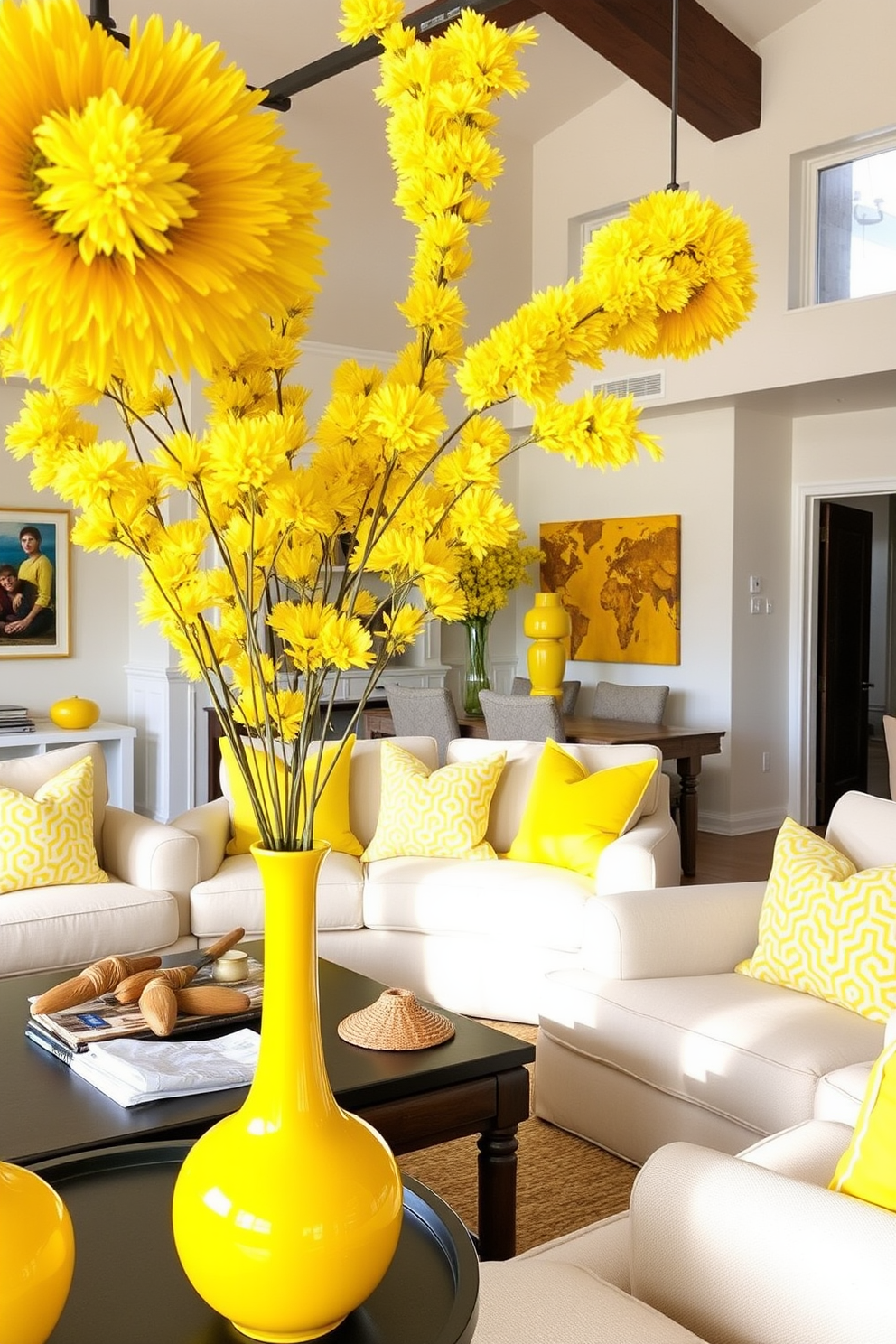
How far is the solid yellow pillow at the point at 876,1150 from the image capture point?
148 centimetres

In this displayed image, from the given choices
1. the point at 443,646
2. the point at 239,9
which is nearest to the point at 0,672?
the point at 443,646

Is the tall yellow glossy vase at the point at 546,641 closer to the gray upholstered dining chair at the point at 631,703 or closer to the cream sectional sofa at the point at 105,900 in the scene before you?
the gray upholstered dining chair at the point at 631,703

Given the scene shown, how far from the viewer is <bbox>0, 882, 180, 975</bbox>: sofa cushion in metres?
3.52

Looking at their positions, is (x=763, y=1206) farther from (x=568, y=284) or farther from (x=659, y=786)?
(x=659, y=786)

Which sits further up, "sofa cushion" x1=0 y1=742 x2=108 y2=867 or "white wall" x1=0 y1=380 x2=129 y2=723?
"white wall" x1=0 y1=380 x2=129 y2=723

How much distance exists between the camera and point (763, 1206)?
1483 mm

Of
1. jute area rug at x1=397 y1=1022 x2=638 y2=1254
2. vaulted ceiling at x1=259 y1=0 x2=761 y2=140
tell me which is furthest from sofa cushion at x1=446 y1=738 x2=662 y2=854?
vaulted ceiling at x1=259 y1=0 x2=761 y2=140

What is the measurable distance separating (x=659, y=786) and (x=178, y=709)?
3.55m

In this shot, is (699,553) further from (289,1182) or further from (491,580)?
(289,1182)

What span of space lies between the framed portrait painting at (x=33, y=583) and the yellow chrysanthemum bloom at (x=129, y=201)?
21.7 ft

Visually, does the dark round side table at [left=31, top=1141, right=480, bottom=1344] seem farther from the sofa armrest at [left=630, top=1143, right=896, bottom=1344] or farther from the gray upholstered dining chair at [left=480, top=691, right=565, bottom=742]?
the gray upholstered dining chair at [left=480, top=691, right=565, bottom=742]

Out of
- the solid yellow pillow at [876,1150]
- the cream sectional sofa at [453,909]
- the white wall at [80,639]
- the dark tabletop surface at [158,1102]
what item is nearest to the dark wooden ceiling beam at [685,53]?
the white wall at [80,639]

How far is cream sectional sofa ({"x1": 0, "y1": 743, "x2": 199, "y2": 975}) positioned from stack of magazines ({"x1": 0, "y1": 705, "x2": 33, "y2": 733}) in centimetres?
251

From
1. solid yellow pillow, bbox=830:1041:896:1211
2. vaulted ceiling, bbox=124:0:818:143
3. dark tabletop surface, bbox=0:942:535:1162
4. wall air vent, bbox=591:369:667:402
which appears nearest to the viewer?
solid yellow pillow, bbox=830:1041:896:1211
